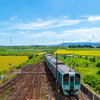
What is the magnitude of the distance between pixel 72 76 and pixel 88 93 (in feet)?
12.1

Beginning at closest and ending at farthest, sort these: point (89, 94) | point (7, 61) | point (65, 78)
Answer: point (65, 78)
point (89, 94)
point (7, 61)

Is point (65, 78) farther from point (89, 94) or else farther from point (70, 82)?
point (89, 94)

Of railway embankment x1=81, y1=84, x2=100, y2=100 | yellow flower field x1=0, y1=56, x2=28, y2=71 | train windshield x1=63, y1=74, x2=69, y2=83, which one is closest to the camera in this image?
railway embankment x1=81, y1=84, x2=100, y2=100

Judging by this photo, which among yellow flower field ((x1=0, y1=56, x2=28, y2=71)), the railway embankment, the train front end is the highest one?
the train front end

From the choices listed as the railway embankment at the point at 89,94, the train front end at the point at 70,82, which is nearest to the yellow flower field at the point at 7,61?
the railway embankment at the point at 89,94

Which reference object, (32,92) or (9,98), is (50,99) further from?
(9,98)

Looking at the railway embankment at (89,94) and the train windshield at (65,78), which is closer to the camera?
the railway embankment at (89,94)

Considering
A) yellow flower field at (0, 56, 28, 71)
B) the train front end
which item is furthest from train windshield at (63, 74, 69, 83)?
yellow flower field at (0, 56, 28, 71)

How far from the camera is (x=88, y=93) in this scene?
15445 millimetres

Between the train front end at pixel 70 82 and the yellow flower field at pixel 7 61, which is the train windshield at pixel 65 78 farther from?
the yellow flower field at pixel 7 61

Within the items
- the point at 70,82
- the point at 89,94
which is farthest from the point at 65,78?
the point at 89,94

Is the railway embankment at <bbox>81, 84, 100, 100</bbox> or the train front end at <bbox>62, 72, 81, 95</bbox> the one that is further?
the train front end at <bbox>62, 72, 81, 95</bbox>

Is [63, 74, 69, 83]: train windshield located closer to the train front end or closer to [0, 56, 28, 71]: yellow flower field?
the train front end

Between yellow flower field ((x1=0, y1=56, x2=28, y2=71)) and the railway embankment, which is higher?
the railway embankment
